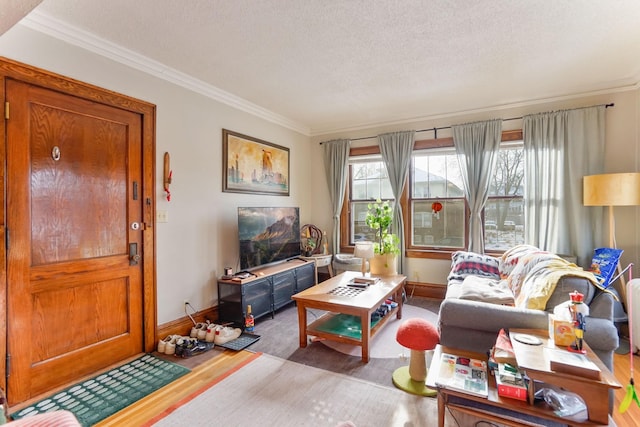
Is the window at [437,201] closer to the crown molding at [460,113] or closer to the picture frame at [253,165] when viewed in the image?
the crown molding at [460,113]

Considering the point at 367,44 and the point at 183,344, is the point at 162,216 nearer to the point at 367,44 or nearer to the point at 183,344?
the point at 183,344

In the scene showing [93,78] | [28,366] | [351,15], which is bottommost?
[28,366]

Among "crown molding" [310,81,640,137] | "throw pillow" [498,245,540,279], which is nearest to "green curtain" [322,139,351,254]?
"crown molding" [310,81,640,137]

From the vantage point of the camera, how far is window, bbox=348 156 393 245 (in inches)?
187

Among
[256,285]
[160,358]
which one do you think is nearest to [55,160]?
[160,358]

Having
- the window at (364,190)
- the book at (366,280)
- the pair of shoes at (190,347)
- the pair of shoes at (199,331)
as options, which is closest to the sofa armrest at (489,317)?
the book at (366,280)

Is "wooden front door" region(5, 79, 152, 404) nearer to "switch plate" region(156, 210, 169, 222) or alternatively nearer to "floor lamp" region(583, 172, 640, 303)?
"switch plate" region(156, 210, 169, 222)

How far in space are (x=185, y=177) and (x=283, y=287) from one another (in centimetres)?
167

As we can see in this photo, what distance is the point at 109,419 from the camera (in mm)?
1848

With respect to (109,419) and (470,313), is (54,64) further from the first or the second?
(470,313)

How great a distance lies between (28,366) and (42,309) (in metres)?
0.36

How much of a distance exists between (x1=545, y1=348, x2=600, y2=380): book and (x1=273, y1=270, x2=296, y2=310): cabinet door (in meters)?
2.66

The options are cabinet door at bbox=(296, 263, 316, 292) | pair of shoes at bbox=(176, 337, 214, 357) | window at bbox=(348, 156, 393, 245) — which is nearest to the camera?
pair of shoes at bbox=(176, 337, 214, 357)

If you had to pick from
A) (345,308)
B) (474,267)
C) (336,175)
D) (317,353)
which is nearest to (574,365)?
(345,308)
